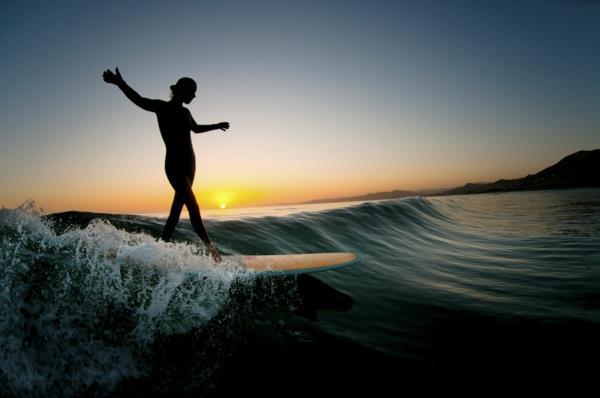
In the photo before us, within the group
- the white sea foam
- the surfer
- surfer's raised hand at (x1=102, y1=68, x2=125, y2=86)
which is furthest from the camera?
the surfer

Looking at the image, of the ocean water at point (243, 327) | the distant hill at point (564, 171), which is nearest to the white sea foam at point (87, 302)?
the ocean water at point (243, 327)

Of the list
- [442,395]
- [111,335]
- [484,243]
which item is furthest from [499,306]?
[484,243]

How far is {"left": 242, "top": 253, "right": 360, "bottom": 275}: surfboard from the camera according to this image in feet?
14.5

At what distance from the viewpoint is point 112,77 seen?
376 centimetres

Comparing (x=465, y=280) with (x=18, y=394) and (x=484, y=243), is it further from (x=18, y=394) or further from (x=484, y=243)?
(x=18, y=394)

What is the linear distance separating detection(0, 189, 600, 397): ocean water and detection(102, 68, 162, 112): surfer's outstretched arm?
5.92 ft

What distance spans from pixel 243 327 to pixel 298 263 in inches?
69.4

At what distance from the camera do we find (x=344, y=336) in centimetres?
338

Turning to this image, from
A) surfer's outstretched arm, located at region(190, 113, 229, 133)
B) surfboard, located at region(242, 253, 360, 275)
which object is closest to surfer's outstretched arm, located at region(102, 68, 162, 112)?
surfer's outstretched arm, located at region(190, 113, 229, 133)

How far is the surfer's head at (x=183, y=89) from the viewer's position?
4496 mm

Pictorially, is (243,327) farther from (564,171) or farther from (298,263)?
(564,171)

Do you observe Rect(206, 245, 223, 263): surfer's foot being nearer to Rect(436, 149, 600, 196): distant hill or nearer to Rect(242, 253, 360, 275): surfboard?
Rect(242, 253, 360, 275): surfboard

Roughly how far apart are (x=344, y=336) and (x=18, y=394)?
284 cm

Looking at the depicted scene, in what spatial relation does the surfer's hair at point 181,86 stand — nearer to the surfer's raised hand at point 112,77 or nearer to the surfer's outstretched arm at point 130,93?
the surfer's outstretched arm at point 130,93
